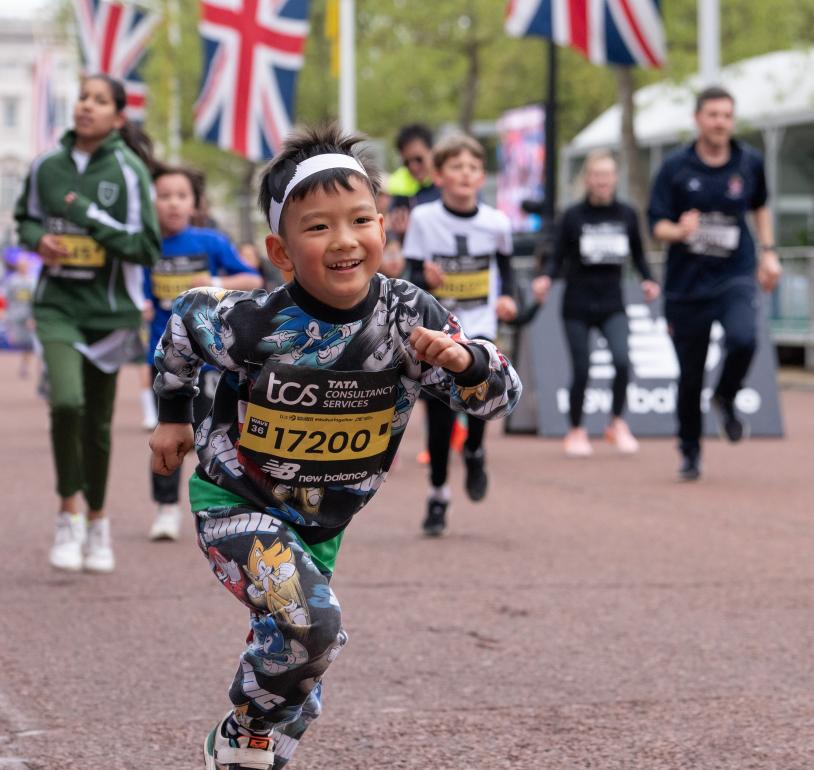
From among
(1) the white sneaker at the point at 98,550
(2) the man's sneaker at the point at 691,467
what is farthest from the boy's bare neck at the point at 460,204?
(1) the white sneaker at the point at 98,550

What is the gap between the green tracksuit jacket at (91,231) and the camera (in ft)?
23.5

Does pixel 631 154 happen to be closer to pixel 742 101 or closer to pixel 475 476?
pixel 742 101

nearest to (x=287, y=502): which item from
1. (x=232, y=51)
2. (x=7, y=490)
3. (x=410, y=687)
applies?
(x=410, y=687)

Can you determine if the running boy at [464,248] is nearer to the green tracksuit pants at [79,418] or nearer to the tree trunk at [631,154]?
the green tracksuit pants at [79,418]

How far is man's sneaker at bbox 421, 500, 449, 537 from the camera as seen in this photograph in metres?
8.37

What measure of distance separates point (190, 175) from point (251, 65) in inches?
495

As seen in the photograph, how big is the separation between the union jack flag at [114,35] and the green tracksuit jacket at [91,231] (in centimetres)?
2019

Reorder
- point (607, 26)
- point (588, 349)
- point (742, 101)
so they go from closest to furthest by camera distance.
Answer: point (588, 349) < point (607, 26) < point (742, 101)

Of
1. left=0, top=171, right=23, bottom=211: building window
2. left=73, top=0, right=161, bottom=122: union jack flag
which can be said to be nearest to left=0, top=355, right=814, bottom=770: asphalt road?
left=73, top=0, right=161, bottom=122: union jack flag

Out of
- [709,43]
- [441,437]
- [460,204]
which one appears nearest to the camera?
[441,437]

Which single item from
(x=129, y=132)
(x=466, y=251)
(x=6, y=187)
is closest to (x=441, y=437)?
(x=466, y=251)

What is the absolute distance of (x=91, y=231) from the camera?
7.17 meters

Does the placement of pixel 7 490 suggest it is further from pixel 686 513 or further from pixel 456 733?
pixel 456 733

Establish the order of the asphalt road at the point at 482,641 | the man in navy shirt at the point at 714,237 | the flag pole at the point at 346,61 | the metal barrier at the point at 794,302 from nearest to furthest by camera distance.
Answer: the asphalt road at the point at 482,641, the man in navy shirt at the point at 714,237, the metal barrier at the point at 794,302, the flag pole at the point at 346,61
